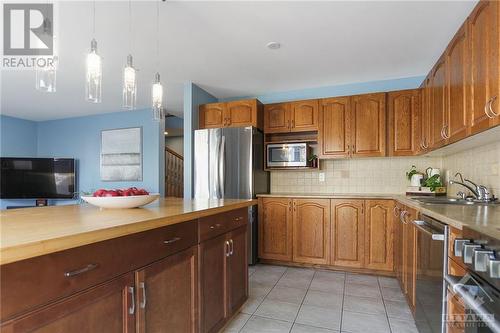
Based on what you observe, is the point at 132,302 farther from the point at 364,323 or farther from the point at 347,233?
the point at 347,233

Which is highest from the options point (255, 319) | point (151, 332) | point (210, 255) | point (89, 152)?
point (89, 152)

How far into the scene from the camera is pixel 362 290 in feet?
8.69

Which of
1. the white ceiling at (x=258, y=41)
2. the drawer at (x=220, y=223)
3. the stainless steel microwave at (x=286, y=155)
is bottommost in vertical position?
the drawer at (x=220, y=223)

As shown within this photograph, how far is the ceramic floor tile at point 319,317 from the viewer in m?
2.03

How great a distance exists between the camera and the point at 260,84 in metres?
3.67

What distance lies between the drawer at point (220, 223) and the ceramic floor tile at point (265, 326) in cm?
75

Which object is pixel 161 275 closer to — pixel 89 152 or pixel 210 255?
pixel 210 255

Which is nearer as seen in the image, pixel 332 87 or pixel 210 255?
pixel 210 255

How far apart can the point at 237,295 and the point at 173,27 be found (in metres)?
2.26

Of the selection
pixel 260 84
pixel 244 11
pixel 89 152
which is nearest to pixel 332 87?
A: pixel 260 84

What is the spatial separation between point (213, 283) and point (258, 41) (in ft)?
6.98

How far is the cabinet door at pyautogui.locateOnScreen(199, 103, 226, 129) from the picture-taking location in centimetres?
377

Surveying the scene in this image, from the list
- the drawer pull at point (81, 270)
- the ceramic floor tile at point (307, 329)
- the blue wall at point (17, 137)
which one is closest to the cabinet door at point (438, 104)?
the ceramic floor tile at point (307, 329)

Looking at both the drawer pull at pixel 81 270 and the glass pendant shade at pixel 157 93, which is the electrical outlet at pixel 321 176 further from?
the drawer pull at pixel 81 270
